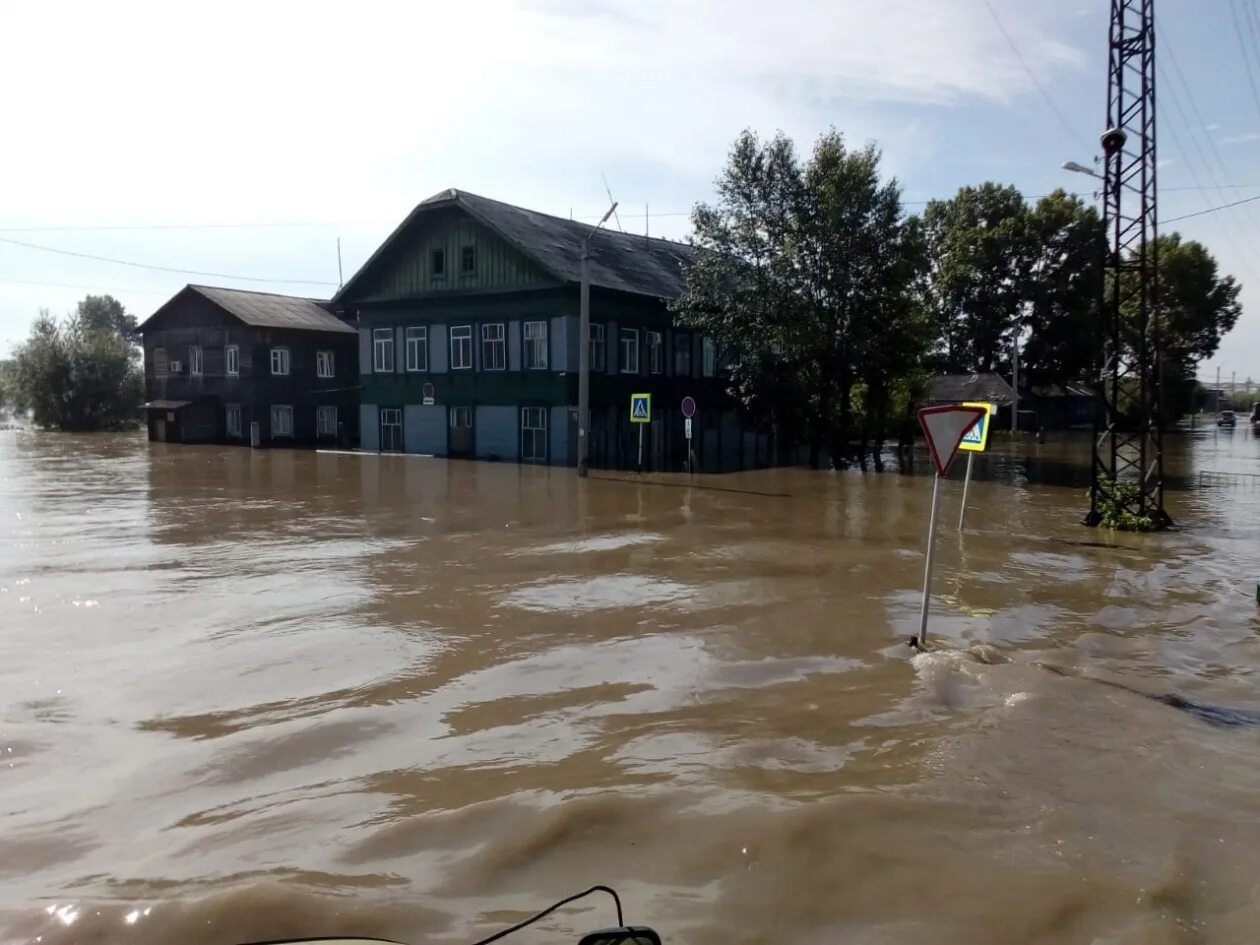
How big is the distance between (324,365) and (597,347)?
2014cm

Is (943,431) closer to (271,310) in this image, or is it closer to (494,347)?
(494,347)

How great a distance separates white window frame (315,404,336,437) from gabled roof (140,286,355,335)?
391 cm

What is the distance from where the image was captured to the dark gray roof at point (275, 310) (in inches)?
1839

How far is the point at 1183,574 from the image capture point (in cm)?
1354

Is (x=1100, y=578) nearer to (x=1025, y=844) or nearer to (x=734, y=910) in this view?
(x=1025, y=844)

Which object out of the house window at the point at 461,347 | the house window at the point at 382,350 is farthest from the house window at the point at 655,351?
the house window at the point at 382,350

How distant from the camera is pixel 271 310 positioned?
4859 centimetres

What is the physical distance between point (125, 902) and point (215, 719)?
2.71m

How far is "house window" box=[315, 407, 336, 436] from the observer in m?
48.0

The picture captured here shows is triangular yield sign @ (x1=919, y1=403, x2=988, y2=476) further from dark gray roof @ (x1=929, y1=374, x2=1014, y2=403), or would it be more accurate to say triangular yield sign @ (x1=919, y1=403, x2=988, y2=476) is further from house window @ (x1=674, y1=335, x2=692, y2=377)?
dark gray roof @ (x1=929, y1=374, x2=1014, y2=403)

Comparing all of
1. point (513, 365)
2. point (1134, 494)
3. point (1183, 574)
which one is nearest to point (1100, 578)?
point (1183, 574)

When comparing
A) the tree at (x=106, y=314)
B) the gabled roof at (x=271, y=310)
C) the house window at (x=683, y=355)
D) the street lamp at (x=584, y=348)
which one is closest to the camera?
the street lamp at (x=584, y=348)

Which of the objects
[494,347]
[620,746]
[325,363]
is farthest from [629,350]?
[620,746]

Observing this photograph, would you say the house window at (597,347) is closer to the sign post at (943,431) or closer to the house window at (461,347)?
the house window at (461,347)
